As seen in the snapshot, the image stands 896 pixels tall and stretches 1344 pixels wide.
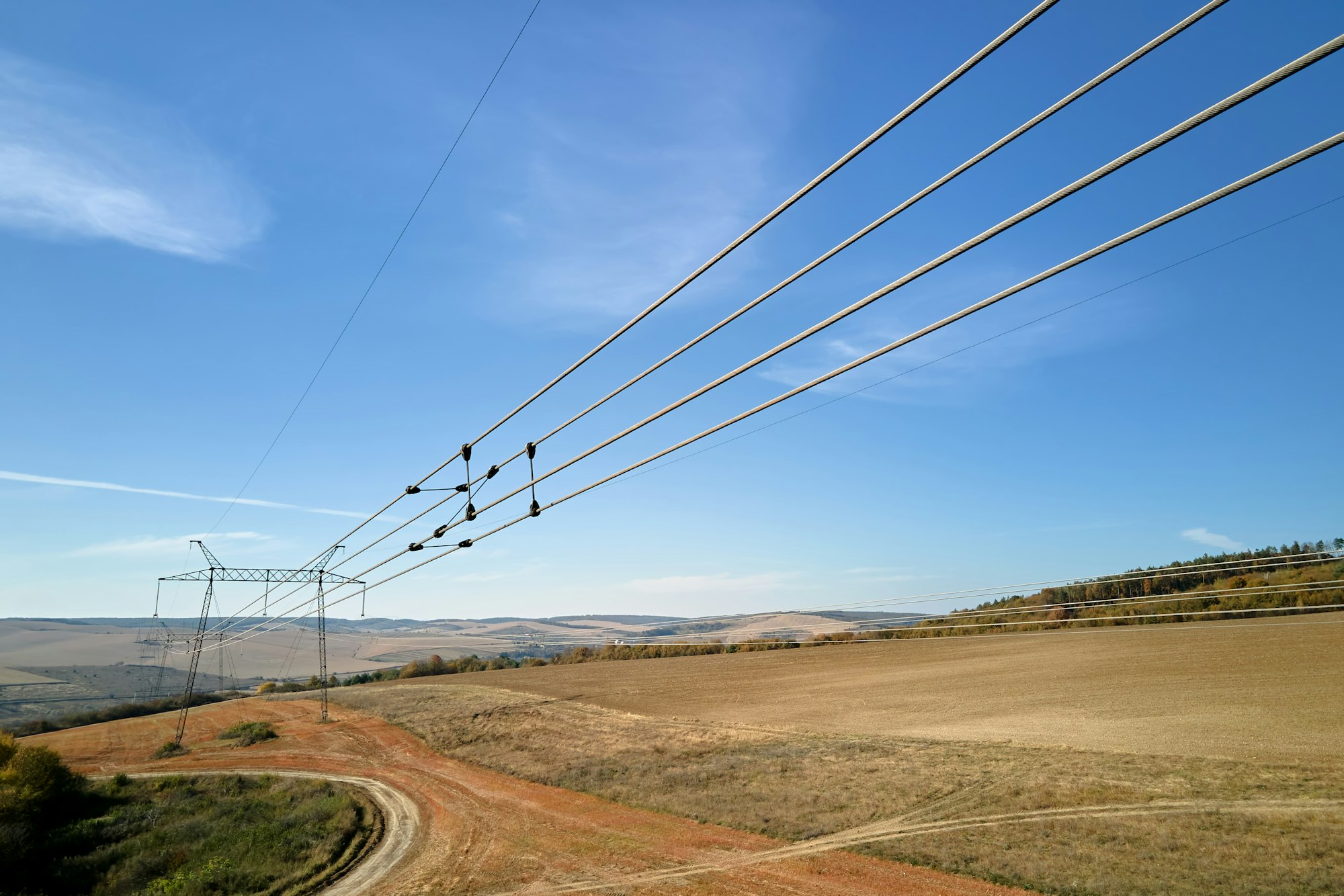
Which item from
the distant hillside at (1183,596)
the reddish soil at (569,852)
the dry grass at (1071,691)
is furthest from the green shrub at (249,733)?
the distant hillside at (1183,596)

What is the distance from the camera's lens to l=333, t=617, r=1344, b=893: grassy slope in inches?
599

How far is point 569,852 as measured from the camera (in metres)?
20.2

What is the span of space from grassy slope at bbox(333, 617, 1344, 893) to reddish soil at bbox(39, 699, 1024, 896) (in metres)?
1.05

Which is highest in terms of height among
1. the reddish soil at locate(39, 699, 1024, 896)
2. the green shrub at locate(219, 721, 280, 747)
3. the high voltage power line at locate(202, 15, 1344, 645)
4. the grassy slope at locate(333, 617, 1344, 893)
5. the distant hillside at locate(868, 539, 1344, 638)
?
the high voltage power line at locate(202, 15, 1344, 645)

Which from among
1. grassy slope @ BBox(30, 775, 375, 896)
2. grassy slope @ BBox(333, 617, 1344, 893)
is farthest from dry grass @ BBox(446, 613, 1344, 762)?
grassy slope @ BBox(30, 775, 375, 896)

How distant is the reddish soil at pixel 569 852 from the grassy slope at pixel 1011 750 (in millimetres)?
1051

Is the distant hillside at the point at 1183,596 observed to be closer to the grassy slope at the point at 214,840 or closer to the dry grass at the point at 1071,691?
the dry grass at the point at 1071,691

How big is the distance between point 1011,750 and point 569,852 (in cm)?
1619

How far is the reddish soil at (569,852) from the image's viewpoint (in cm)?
1638

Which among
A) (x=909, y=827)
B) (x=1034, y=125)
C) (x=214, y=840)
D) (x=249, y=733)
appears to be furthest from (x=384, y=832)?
(x=249, y=733)

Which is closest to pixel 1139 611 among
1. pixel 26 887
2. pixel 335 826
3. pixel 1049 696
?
pixel 1049 696

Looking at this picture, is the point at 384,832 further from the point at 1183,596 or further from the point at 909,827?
the point at 1183,596

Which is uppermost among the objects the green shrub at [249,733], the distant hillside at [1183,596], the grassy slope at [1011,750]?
the distant hillside at [1183,596]

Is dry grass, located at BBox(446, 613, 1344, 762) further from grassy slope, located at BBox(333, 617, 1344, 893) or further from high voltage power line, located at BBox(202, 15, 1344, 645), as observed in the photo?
high voltage power line, located at BBox(202, 15, 1344, 645)
